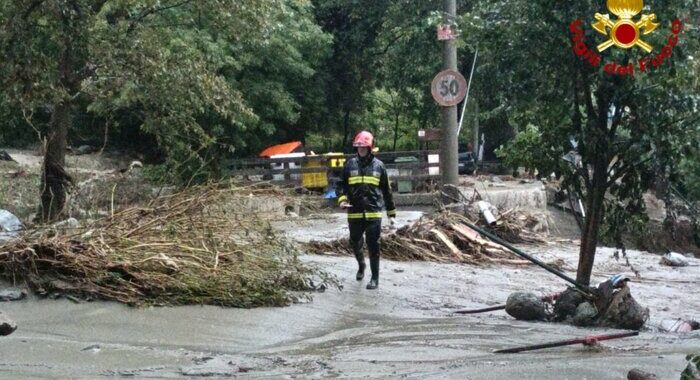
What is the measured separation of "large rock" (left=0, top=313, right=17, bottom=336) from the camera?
26.8ft

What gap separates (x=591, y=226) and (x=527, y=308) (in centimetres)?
113

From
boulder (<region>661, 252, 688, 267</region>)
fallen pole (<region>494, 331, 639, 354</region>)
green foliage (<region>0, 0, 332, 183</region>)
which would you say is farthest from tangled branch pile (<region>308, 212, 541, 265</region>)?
fallen pole (<region>494, 331, 639, 354</region>)

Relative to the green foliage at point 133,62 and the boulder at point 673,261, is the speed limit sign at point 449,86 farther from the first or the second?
the boulder at point 673,261

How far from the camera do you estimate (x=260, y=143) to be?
110 ft

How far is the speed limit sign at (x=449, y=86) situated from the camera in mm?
17500

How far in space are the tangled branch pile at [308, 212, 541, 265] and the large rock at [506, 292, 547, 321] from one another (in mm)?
4062

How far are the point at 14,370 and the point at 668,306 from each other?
813 cm

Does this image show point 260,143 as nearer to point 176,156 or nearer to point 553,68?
point 176,156

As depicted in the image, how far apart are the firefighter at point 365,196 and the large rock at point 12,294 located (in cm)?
407

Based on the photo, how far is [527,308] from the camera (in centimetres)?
1065

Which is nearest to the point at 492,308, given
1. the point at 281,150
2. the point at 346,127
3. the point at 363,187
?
the point at 363,187

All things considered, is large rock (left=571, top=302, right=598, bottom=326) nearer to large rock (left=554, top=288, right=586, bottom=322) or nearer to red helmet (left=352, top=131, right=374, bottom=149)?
large rock (left=554, top=288, right=586, bottom=322)

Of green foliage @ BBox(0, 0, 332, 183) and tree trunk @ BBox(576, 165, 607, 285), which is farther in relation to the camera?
green foliage @ BBox(0, 0, 332, 183)

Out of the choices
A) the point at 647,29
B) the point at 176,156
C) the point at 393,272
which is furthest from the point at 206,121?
the point at 647,29
